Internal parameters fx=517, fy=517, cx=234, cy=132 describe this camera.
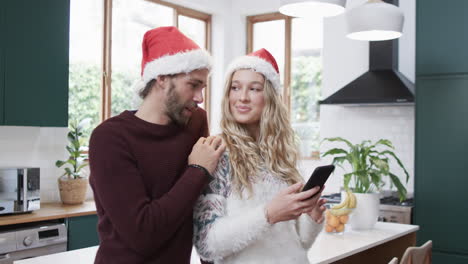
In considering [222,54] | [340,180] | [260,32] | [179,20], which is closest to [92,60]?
[179,20]

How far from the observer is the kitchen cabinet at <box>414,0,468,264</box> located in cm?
393

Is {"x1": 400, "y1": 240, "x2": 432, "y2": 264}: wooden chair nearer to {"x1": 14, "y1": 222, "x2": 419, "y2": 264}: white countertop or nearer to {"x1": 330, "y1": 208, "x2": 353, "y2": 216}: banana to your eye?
{"x1": 14, "y1": 222, "x2": 419, "y2": 264}: white countertop

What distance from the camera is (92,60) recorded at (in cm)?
505

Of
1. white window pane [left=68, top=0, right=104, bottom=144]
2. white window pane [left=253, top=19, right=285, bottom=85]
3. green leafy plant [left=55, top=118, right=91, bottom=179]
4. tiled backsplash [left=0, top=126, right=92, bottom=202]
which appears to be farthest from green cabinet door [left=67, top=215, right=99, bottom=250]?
white window pane [left=253, top=19, right=285, bottom=85]

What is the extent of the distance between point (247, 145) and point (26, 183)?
2459mm

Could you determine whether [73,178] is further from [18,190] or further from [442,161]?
[442,161]

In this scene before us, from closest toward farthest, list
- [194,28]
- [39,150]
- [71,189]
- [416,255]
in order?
[416,255], [71,189], [39,150], [194,28]

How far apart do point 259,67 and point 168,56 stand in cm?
42

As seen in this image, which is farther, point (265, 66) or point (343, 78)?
point (343, 78)

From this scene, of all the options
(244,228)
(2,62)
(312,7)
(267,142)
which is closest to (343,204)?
(312,7)

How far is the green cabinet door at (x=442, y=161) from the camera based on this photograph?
12.9ft

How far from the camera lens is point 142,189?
4.73 feet

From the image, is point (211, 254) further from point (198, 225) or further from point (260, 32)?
point (260, 32)

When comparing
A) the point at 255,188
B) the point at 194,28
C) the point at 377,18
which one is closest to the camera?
the point at 255,188
